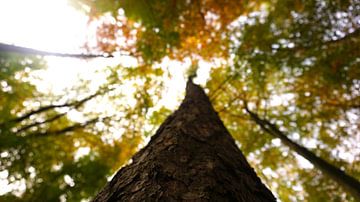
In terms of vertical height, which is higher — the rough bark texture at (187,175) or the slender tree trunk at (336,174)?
the slender tree trunk at (336,174)

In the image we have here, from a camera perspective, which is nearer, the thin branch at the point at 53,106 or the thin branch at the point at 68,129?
the thin branch at the point at 53,106

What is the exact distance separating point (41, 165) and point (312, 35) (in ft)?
26.4

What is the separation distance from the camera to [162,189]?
1.44 m

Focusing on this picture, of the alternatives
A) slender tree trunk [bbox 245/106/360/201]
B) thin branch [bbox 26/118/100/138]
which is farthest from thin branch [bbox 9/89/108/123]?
slender tree trunk [bbox 245/106/360/201]

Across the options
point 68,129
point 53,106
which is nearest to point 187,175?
point 53,106

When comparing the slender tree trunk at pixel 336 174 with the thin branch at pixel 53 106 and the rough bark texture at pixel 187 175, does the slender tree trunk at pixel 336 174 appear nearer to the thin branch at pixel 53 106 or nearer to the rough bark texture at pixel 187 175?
the rough bark texture at pixel 187 175

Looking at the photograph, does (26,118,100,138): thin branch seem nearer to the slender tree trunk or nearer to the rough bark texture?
the rough bark texture

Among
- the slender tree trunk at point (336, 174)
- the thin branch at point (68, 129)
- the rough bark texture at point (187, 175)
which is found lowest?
the thin branch at point (68, 129)

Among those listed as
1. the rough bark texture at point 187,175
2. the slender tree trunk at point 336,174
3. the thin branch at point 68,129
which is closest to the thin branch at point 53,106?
the thin branch at point 68,129

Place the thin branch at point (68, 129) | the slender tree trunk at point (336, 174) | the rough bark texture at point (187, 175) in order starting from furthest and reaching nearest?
the thin branch at point (68, 129), the slender tree trunk at point (336, 174), the rough bark texture at point (187, 175)

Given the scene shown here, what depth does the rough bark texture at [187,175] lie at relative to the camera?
1450 mm

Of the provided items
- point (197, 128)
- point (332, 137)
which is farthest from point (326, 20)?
point (197, 128)

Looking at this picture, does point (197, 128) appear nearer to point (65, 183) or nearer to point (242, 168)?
point (242, 168)

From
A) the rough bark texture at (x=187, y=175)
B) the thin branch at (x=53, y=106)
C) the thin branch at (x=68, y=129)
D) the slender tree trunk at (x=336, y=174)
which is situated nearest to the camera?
the rough bark texture at (x=187, y=175)
